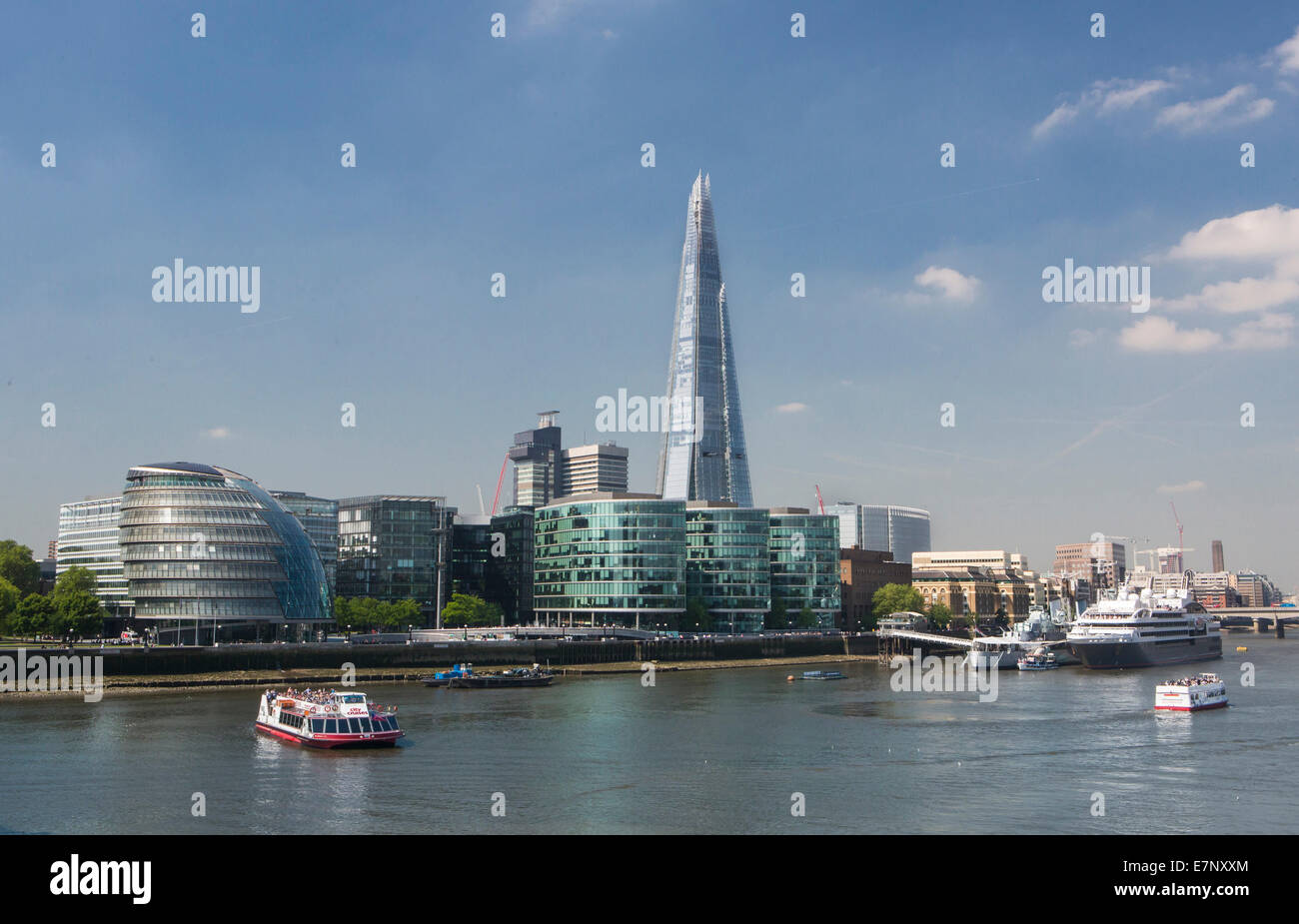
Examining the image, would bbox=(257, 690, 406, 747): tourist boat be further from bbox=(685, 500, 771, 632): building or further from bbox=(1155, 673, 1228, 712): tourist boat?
bbox=(685, 500, 771, 632): building

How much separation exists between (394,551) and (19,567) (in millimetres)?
55595

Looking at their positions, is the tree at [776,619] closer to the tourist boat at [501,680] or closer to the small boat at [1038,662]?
the small boat at [1038,662]

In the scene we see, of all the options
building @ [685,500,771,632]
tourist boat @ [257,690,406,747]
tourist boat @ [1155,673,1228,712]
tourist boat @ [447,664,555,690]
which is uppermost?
building @ [685,500,771,632]

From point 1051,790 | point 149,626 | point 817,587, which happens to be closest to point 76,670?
point 149,626

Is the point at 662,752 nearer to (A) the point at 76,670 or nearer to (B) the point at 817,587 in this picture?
(A) the point at 76,670

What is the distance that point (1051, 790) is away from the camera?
4706cm

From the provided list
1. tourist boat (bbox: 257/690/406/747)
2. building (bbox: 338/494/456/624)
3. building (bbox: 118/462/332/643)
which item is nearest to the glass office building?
building (bbox: 338/494/456/624)

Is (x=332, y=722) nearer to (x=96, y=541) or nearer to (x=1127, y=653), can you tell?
(x=1127, y=653)

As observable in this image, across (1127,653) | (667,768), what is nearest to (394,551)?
(1127,653)

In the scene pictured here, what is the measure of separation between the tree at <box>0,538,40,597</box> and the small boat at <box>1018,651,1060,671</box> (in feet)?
407

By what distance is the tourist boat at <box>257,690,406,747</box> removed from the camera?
60438mm

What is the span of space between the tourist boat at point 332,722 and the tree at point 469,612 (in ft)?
308

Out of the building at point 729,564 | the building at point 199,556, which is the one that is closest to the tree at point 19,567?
the building at point 199,556
